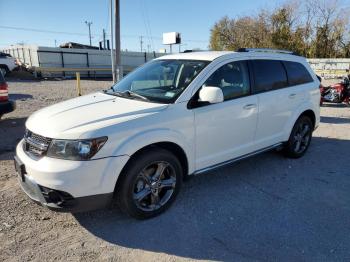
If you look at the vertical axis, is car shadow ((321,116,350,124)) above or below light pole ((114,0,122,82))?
below

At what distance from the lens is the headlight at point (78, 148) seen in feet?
10.1

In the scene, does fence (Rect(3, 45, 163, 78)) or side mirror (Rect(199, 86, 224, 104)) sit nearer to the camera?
side mirror (Rect(199, 86, 224, 104))

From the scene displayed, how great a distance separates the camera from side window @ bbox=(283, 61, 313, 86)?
5369 mm

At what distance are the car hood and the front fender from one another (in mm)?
212

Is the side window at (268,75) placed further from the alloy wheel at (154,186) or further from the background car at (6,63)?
the background car at (6,63)

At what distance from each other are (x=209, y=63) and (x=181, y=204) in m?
1.78

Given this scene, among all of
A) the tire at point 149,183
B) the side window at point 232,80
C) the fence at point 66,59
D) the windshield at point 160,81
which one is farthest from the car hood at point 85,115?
the fence at point 66,59

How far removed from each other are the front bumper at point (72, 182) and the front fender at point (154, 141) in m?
0.09

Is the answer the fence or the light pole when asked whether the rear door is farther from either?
the fence

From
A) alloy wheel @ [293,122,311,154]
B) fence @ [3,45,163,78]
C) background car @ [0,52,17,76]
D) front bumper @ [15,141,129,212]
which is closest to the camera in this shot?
front bumper @ [15,141,129,212]

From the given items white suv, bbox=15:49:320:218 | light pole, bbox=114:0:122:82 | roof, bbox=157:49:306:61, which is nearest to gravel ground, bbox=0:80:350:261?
white suv, bbox=15:49:320:218

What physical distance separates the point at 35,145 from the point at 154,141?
46.8 inches

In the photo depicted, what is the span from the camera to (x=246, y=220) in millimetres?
3682

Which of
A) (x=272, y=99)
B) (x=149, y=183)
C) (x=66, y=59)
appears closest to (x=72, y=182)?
(x=149, y=183)
